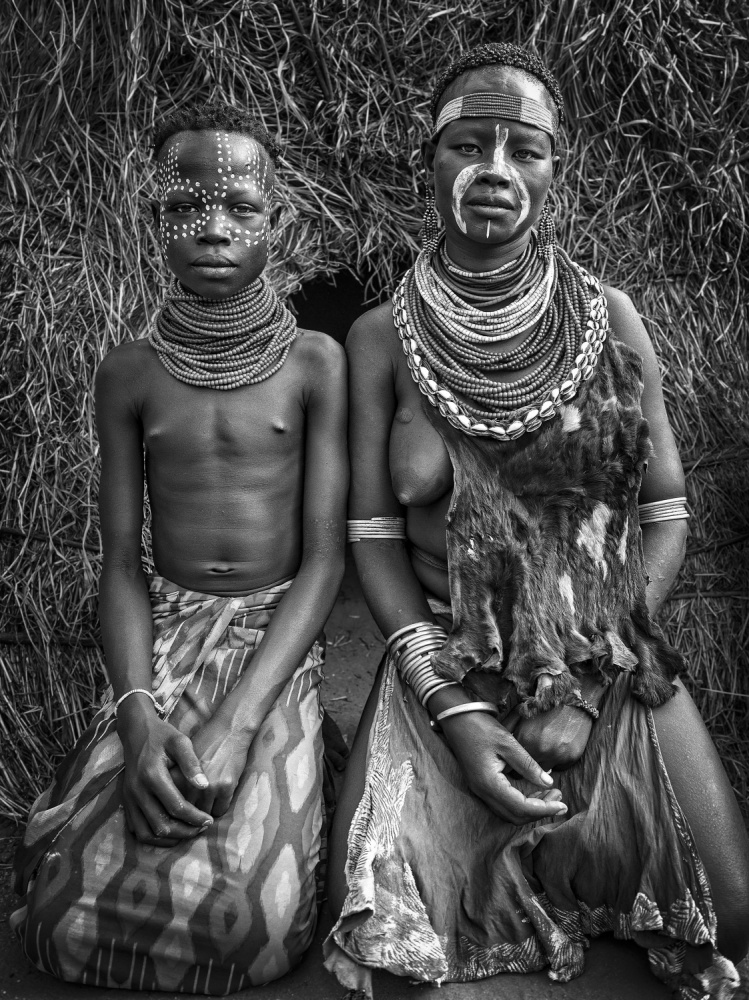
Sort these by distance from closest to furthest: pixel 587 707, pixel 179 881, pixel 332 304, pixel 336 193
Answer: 1. pixel 179 881
2. pixel 587 707
3. pixel 336 193
4. pixel 332 304

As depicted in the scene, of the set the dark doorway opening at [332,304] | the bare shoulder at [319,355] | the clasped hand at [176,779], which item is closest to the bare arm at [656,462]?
the bare shoulder at [319,355]

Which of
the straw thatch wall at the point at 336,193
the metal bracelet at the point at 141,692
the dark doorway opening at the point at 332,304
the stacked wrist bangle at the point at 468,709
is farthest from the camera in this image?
the dark doorway opening at the point at 332,304

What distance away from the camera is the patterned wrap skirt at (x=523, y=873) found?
6.16ft

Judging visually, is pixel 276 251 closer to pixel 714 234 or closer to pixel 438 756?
pixel 714 234

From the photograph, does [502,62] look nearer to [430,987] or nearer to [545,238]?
[545,238]

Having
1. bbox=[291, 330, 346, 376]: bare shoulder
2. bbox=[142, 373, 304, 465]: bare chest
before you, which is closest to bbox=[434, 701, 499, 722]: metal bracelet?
bbox=[142, 373, 304, 465]: bare chest

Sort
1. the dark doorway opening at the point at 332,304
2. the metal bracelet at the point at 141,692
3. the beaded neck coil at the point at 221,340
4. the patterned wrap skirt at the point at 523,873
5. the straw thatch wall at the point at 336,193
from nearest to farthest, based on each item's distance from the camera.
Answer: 1. the patterned wrap skirt at the point at 523,873
2. the metal bracelet at the point at 141,692
3. the beaded neck coil at the point at 221,340
4. the straw thatch wall at the point at 336,193
5. the dark doorway opening at the point at 332,304

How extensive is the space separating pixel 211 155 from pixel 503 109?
649mm

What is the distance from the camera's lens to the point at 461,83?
2141 millimetres

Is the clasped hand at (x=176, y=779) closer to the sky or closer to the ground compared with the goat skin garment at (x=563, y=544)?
closer to the ground

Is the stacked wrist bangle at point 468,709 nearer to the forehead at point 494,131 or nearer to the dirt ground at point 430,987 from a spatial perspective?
the dirt ground at point 430,987

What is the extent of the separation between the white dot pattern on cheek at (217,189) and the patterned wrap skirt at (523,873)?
1.16 metres

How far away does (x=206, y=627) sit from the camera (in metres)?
2.24

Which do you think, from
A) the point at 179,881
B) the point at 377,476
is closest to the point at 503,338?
the point at 377,476
